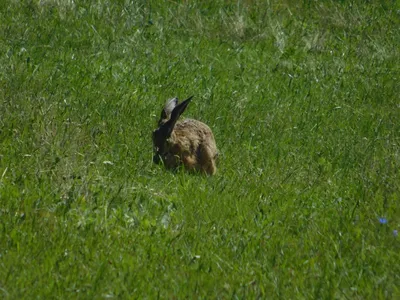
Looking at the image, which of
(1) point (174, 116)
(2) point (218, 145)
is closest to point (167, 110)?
(1) point (174, 116)

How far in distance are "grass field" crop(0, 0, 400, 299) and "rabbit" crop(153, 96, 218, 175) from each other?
0.45 feet

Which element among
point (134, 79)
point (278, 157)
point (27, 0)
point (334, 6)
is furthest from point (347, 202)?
point (334, 6)

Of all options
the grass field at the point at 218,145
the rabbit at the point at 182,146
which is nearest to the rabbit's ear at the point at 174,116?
the rabbit at the point at 182,146

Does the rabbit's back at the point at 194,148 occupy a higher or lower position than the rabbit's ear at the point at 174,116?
lower

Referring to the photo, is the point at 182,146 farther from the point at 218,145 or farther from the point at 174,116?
the point at 218,145

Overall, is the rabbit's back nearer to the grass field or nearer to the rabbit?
the rabbit

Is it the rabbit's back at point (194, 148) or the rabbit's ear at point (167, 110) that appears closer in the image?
the rabbit's back at point (194, 148)

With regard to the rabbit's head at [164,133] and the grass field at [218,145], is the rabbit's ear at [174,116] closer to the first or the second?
the rabbit's head at [164,133]

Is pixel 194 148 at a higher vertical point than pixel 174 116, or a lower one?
lower

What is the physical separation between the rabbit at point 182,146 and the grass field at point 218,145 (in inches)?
5.5

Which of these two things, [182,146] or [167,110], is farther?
[167,110]

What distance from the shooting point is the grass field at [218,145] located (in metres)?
5.87

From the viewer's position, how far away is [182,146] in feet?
26.5

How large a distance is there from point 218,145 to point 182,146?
71 centimetres
